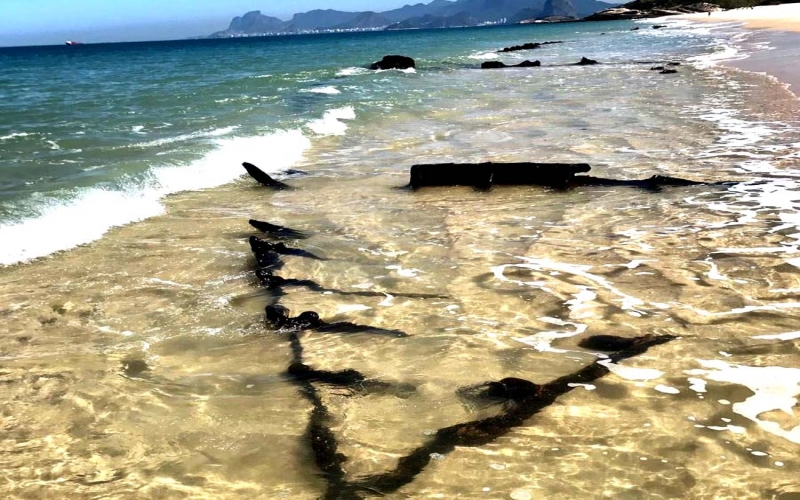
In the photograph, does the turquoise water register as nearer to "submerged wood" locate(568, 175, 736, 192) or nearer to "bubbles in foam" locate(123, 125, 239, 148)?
"bubbles in foam" locate(123, 125, 239, 148)

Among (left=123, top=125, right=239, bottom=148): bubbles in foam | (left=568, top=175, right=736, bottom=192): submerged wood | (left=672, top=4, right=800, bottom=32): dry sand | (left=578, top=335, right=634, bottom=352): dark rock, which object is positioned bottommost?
(left=578, top=335, right=634, bottom=352): dark rock

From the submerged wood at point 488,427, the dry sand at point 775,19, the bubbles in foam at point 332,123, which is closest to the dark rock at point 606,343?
the submerged wood at point 488,427

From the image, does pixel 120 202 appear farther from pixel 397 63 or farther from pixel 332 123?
pixel 397 63

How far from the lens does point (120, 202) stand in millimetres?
8883

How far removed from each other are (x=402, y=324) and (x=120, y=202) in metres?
5.92

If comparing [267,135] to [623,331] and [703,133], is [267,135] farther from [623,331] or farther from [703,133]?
[623,331]

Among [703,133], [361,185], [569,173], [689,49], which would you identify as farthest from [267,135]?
[689,49]

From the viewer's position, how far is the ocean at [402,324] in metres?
3.06

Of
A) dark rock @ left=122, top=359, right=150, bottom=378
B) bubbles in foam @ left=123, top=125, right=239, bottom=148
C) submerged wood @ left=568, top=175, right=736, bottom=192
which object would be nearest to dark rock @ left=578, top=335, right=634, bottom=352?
dark rock @ left=122, top=359, right=150, bottom=378

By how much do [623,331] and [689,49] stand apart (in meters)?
40.6

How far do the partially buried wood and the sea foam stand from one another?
3.54 m

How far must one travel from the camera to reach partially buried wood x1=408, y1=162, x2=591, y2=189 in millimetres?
8547

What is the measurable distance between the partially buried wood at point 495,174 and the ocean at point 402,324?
200 millimetres

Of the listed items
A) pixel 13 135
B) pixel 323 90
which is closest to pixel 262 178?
pixel 13 135
